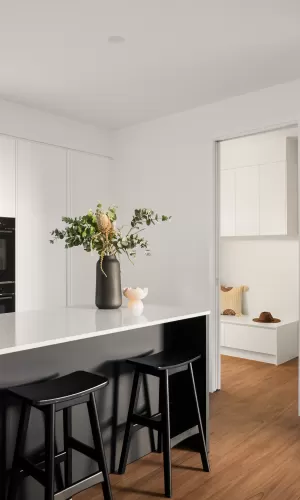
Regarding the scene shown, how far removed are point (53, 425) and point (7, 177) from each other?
2801 millimetres

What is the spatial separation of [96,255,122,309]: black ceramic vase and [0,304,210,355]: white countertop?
0.05 m

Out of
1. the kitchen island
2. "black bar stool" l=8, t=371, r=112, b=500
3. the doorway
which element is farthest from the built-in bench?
"black bar stool" l=8, t=371, r=112, b=500

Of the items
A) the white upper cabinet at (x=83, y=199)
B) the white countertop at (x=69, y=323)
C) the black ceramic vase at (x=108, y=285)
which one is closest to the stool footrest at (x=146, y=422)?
the white countertop at (x=69, y=323)

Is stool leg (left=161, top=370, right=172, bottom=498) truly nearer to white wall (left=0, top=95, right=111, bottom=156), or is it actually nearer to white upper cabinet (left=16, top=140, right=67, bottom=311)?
white upper cabinet (left=16, top=140, right=67, bottom=311)

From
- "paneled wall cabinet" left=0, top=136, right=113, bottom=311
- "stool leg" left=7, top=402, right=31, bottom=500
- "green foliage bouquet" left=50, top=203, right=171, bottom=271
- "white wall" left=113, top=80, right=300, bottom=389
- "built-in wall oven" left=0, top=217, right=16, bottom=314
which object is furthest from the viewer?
"paneled wall cabinet" left=0, top=136, right=113, bottom=311

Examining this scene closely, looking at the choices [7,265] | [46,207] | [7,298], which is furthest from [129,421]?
[46,207]

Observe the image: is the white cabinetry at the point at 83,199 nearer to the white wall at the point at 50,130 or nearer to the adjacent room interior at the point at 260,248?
the white wall at the point at 50,130

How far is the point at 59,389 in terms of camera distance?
2004 millimetres

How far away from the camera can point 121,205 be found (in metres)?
4.96

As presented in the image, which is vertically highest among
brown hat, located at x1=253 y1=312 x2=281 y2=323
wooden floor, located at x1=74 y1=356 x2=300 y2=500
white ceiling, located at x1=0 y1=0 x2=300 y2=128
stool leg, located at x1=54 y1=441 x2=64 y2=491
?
white ceiling, located at x1=0 y1=0 x2=300 y2=128

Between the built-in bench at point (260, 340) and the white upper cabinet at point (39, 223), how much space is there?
2.08 m

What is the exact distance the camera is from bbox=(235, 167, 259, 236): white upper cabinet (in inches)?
222

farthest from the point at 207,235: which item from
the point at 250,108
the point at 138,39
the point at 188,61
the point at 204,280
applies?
the point at 138,39

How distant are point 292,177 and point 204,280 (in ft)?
6.85
